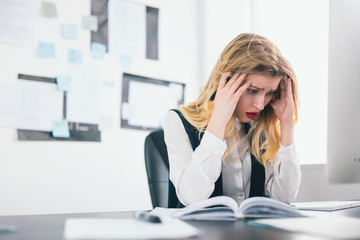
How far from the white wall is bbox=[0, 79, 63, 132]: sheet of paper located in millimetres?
47

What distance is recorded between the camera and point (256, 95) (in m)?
1.20

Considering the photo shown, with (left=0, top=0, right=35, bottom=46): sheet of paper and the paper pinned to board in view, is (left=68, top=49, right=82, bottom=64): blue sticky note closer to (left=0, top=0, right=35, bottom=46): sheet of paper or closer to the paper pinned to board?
the paper pinned to board

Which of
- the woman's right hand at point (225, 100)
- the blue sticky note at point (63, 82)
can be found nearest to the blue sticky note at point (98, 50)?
the blue sticky note at point (63, 82)

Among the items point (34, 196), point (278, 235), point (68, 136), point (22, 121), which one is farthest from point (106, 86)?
point (278, 235)

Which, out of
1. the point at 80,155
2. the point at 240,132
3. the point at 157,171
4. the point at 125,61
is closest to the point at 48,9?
the point at 125,61

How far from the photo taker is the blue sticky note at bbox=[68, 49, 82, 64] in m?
2.11

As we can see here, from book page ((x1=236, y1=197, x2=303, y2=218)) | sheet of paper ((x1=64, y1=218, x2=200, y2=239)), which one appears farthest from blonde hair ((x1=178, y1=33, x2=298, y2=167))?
sheet of paper ((x1=64, y1=218, x2=200, y2=239))

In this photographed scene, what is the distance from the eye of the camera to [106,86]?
224 centimetres

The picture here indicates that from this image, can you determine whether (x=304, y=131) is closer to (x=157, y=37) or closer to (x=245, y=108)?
(x=245, y=108)

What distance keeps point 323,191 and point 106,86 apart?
131 centimetres

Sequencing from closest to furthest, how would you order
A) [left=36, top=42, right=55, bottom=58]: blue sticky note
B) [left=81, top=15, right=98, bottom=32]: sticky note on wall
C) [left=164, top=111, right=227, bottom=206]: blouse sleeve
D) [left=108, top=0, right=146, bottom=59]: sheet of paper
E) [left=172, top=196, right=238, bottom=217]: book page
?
1. [left=172, top=196, right=238, bottom=217]: book page
2. [left=164, top=111, right=227, bottom=206]: blouse sleeve
3. [left=36, top=42, right=55, bottom=58]: blue sticky note
4. [left=81, top=15, right=98, bottom=32]: sticky note on wall
5. [left=108, top=0, right=146, bottom=59]: sheet of paper

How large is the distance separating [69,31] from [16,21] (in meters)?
0.27

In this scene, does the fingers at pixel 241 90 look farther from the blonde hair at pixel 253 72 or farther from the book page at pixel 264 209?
the book page at pixel 264 209

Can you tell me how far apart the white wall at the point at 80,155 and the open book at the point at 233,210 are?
1380 millimetres
